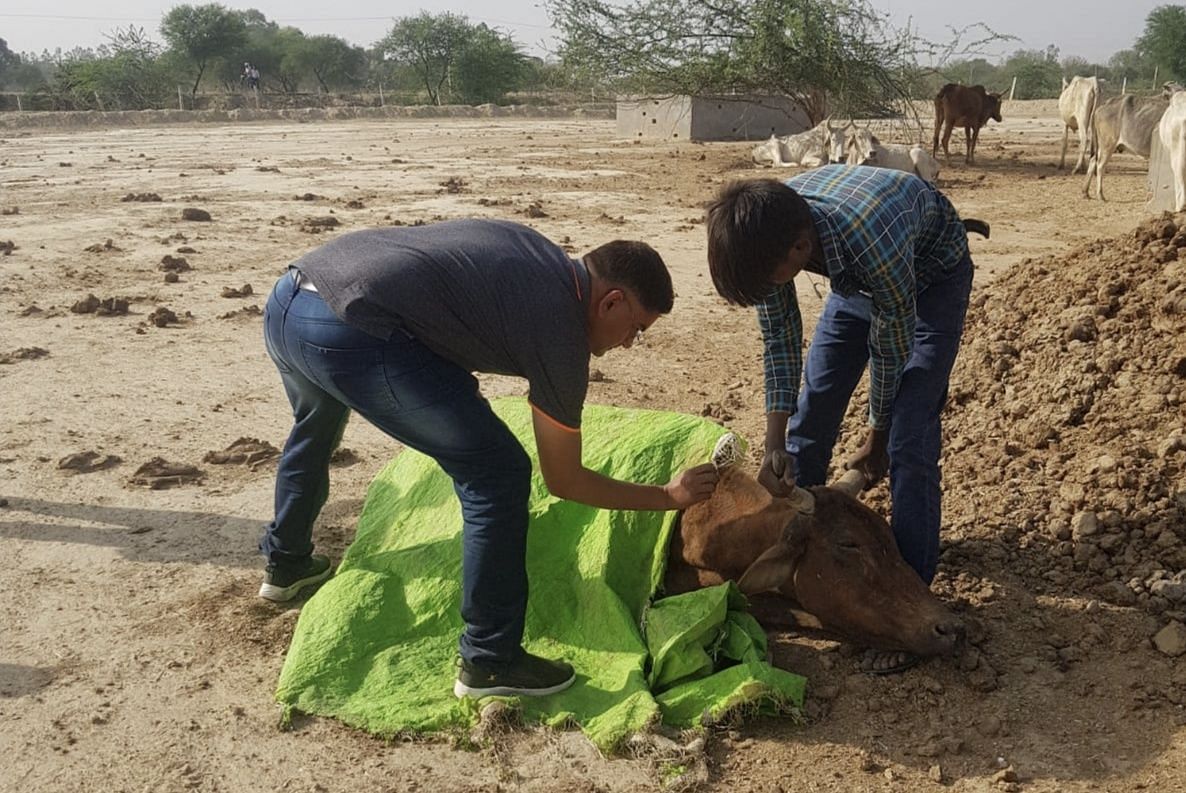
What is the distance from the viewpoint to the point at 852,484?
11.8ft

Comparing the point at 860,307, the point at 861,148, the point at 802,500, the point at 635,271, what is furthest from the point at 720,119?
the point at 635,271

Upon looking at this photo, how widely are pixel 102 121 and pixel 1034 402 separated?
41.8 metres

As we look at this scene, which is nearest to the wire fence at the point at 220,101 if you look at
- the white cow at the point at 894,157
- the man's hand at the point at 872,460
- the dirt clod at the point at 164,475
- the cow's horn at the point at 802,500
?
the white cow at the point at 894,157

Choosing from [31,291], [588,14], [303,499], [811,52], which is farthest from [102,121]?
[303,499]

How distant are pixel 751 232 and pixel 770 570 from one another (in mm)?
1098

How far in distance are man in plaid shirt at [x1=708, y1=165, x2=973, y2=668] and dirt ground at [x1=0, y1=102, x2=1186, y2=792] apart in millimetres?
550

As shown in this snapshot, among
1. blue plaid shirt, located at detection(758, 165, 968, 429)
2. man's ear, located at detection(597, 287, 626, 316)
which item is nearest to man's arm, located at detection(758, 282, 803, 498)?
blue plaid shirt, located at detection(758, 165, 968, 429)

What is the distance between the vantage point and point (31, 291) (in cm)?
896

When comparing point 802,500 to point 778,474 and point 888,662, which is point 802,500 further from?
point 888,662

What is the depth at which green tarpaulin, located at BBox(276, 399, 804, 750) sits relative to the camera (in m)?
3.09

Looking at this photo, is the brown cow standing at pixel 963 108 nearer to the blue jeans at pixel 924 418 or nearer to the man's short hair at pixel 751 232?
the blue jeans at pixel 924 418

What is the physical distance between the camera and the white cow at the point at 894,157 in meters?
15.7

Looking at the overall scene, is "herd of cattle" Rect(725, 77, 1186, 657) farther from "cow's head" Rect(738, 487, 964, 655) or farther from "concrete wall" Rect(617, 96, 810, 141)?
"concrete wall" Rect(617, 96, 810, 141)

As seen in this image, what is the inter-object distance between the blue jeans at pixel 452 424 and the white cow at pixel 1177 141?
8451mm
